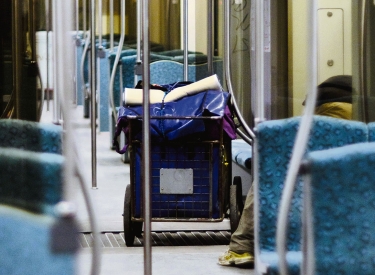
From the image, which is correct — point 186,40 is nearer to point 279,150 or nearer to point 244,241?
point 244,241

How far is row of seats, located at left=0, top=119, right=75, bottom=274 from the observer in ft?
6.46

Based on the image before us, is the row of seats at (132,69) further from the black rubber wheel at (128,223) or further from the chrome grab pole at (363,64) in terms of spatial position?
the chrome grab pole at (363,64)

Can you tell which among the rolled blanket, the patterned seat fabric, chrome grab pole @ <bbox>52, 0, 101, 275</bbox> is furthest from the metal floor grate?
chrome grab pole @ <bbox>52, 0, 101, 275</bbox>

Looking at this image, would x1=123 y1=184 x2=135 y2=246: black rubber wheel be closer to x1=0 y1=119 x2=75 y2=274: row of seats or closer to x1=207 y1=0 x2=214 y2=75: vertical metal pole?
x1=207 y1=0 x2=214 y2=75: vertical metal pole

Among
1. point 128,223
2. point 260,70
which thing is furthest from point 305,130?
point 128,223

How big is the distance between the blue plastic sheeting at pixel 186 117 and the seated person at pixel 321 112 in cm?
55

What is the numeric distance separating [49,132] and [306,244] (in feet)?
2.36

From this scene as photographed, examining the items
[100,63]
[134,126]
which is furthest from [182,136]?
[100,63]

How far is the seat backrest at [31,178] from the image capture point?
1967 millimetres

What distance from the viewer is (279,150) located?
9.18 ft

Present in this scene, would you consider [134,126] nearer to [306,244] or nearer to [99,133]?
[306,244]

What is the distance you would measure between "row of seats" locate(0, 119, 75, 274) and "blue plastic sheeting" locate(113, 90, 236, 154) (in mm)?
2243

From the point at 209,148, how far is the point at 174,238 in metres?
0.64

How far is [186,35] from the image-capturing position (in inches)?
246
